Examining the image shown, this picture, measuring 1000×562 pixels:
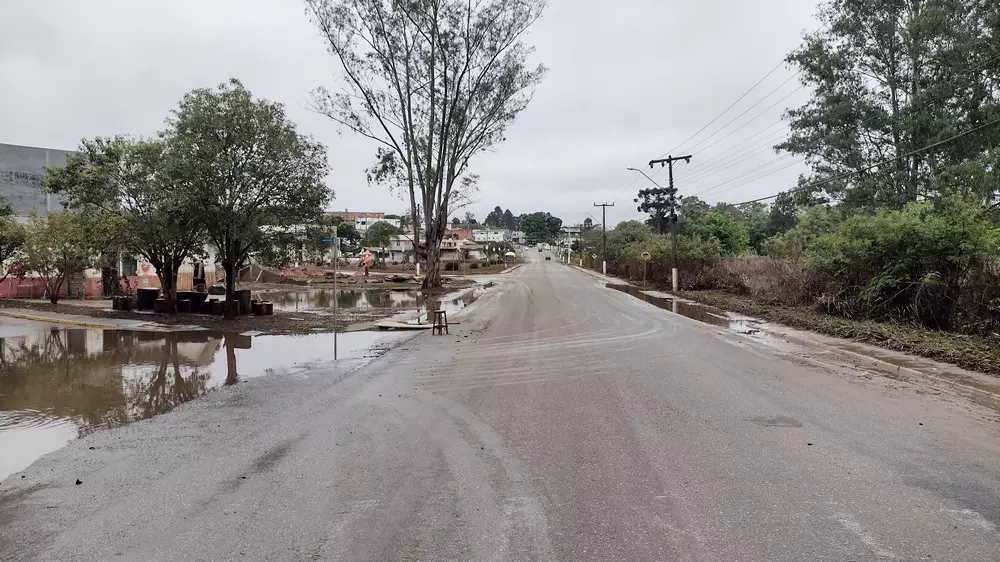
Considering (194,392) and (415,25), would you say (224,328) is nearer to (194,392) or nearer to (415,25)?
(194,392)

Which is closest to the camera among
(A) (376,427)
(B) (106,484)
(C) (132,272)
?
(B) (106,484)

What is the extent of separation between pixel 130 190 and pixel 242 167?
4270mm

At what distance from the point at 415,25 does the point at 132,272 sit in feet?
69.4

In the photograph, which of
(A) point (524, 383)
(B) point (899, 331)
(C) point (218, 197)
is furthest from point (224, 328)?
(B) point (899, 331)

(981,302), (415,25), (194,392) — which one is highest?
(415,25)

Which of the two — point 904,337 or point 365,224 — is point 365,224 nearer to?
point 365,224

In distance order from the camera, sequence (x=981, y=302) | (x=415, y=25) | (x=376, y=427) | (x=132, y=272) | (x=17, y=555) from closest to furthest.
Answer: (x=17, y=555), (x=376, y=427), (x=981, y=302), (x=415, y=25), (x=132, y=272)

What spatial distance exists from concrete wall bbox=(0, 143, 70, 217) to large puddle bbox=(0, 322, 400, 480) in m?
29.1

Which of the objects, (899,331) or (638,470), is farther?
(899,331)

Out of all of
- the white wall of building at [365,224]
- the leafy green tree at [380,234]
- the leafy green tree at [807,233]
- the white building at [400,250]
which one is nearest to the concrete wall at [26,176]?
the leafy green tree at [807,233]

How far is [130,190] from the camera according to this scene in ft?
60.8

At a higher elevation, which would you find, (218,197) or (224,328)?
(218,197)

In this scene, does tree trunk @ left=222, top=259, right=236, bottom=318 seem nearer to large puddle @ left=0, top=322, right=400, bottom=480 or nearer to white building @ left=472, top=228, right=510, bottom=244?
large puddle @ left=0, top=322, right=400, bottom=480

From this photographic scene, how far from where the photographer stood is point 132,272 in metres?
33.5
